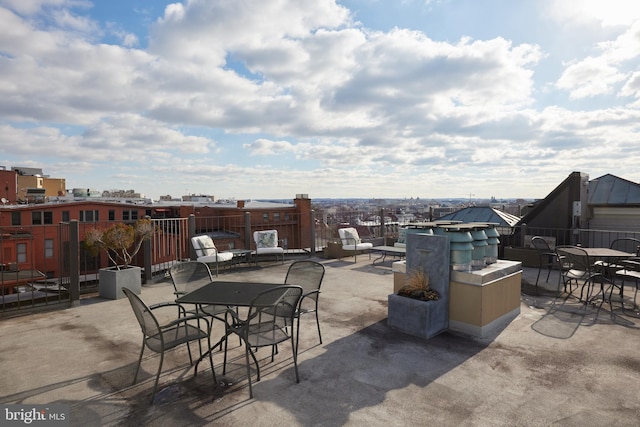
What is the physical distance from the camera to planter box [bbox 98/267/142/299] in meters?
5.83

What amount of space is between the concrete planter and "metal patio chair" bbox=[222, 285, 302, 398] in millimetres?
1501

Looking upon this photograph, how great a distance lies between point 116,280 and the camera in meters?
5.81

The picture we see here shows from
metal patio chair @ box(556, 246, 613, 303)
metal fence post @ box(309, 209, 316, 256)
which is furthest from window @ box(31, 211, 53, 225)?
metal patio chair @ box(556, 246, 613, 303)

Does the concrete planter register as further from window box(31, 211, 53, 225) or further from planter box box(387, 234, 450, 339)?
window box(31, 211, 53, 225)

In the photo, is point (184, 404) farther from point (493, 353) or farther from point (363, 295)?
point (363, 295)

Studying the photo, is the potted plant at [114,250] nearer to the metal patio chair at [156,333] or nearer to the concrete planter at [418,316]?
the metal patio chair at [156,333]

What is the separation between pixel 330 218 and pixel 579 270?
7509mm

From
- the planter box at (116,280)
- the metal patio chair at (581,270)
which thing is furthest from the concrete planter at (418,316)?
the planter box at (116,280)

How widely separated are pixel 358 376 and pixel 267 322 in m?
1.00

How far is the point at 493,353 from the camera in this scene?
3.58 metres

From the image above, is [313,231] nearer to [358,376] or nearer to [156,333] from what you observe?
[358,376]

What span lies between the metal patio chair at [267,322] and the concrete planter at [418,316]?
1.50 meters

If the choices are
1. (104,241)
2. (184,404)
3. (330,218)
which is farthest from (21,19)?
(330,218)

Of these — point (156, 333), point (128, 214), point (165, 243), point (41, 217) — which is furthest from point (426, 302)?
point (128, 214)
